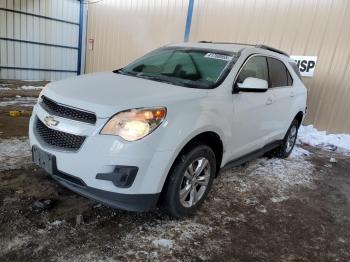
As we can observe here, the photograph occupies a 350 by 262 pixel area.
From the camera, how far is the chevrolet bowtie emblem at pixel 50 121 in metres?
2.59

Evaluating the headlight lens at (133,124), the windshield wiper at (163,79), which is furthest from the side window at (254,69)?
the headlight lens at (133,124)

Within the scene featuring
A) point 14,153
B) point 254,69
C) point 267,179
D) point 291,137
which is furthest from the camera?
point 291,137

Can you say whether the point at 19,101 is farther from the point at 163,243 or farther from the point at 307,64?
the point at 307,64

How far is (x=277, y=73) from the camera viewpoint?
4.40 m

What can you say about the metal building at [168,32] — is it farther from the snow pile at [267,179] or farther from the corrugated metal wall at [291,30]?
the snow pile at [267,179]

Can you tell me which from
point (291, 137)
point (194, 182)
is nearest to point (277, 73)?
point (291, 137)

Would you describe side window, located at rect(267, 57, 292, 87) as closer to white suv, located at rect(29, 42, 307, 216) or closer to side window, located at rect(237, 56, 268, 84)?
side window, located at rect(237, 56, 268, 84)

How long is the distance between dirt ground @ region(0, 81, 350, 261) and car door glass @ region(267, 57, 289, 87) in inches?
53.8

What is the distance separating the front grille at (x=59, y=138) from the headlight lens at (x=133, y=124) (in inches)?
9.4

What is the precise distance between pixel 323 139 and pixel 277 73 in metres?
3.60

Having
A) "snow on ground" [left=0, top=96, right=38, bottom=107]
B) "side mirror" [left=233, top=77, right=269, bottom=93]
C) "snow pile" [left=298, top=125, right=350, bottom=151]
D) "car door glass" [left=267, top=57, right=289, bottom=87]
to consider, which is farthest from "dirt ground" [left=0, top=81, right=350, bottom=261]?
"snow on ground" [left=0, top=96, right=38, bottom=107]

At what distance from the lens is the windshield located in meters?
3.19

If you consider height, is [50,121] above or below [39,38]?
above

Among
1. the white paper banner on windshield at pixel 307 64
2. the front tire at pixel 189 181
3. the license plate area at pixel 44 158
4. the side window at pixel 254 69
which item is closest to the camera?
the license plate area at pixel 44 158
